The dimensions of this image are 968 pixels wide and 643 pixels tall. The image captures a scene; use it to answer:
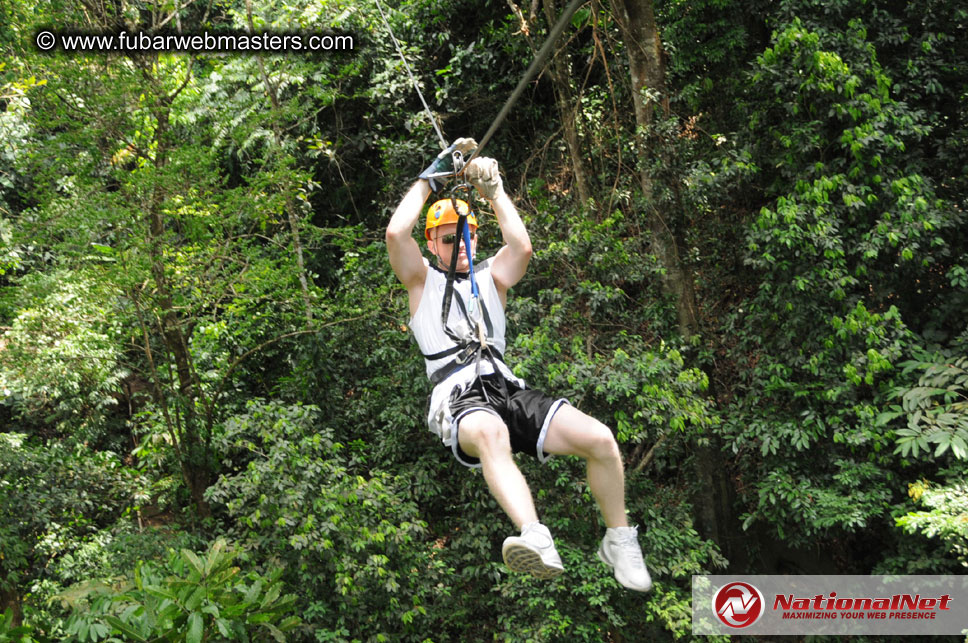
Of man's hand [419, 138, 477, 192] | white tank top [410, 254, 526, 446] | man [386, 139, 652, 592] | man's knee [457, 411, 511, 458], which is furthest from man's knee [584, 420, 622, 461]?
man's hand [419, 138, 477, 192]

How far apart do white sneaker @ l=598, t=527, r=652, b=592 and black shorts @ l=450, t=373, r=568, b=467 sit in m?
0.40

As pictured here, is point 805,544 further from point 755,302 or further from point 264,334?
point 264,334

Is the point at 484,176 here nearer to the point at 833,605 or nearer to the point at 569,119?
the point at 569,119

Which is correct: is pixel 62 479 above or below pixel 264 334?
below

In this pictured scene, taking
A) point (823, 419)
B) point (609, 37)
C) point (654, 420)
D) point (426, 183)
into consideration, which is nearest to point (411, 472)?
point (654, 420)

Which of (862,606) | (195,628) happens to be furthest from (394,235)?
(862,606)

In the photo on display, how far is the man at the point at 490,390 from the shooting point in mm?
2938

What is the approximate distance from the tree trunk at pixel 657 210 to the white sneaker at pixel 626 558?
3.49 meters

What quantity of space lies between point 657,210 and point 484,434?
405 centimetres

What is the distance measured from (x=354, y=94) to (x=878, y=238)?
4.62 m

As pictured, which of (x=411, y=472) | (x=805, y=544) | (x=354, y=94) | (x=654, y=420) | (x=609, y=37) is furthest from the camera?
(x=354, y=94)

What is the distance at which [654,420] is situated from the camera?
5.26m

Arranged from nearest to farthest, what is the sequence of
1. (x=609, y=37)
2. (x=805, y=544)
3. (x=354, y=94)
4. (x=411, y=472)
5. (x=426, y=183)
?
(x=426, y=183)
(x=411, y=472)
(x=805, y=544)
(x=609, y=37)
(x=354, y=94)

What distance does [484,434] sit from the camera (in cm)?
294
